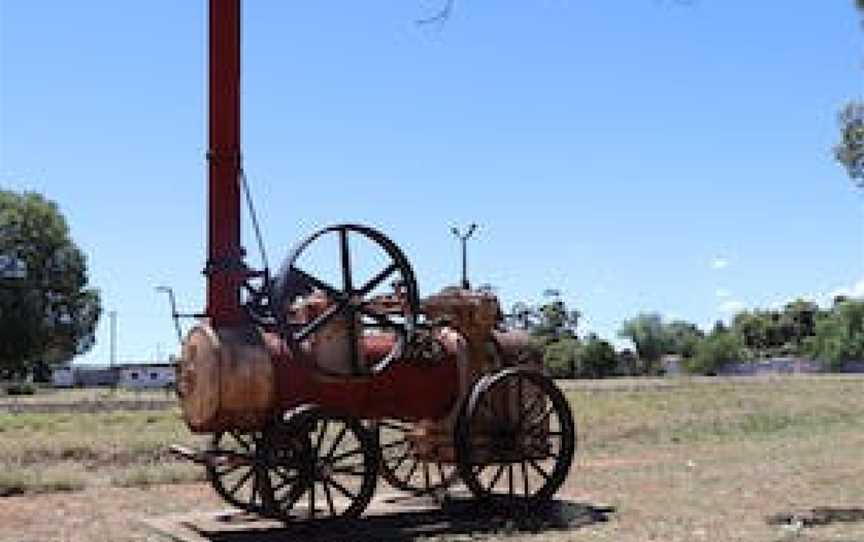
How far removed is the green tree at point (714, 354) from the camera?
418ft

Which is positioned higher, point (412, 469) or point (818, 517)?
point (412, 469)

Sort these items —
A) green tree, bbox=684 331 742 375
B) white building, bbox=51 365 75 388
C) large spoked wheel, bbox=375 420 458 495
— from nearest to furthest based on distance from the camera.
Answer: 1. large spoked wheel, bbox=375 420 458 495
2. white building, bbox=51 365 75 388
3. green tree, bbox=684 331 742 375

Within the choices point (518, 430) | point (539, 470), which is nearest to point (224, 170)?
point (518, 430)

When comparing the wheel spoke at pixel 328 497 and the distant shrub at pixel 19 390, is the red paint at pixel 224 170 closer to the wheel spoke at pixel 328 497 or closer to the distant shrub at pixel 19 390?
the wheel spoke at pixel 328 497

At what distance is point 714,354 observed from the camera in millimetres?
131125

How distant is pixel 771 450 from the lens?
882 inches

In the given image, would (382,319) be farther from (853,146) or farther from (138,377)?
(138,377)

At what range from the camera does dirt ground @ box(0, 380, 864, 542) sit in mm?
13219

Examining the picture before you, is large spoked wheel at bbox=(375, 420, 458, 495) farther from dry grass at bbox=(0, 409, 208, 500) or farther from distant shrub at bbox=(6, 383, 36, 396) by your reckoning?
distant shrub at bbox=(6, 383, 36, 396)

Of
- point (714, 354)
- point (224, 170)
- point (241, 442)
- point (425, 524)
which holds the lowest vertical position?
point (425, 524)

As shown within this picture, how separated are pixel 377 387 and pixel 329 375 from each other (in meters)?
0.60

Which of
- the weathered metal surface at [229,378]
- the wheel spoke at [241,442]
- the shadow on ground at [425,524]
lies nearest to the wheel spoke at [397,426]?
the shadow on ground at [425,524]

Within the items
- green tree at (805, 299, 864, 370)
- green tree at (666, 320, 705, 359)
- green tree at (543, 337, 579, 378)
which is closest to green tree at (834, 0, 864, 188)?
green tree at (543, 337, 579, 378)

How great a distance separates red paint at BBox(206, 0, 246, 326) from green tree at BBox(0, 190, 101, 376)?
241 ft
